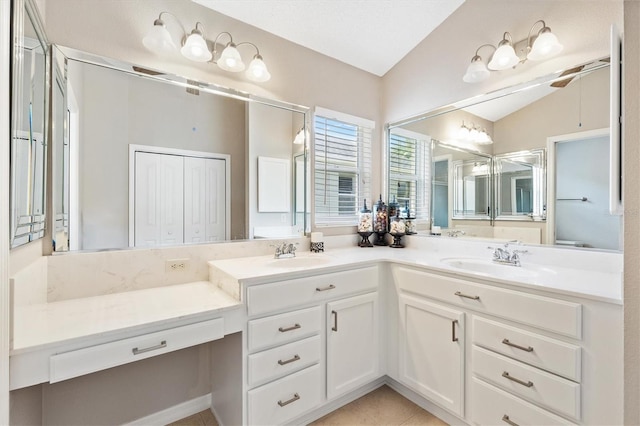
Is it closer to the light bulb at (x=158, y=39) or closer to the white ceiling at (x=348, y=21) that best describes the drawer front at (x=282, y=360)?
the light bulb at (x=158, y=39)

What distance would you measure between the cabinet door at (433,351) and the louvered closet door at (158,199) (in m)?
1.50

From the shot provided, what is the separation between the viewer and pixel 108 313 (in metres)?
1.26

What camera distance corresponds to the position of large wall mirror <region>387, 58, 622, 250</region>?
5.22ft

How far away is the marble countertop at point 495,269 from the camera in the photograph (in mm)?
1290

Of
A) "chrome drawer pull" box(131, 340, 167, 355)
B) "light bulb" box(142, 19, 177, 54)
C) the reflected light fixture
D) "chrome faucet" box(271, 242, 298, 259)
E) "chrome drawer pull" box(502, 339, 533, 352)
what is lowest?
"chrome drawer pull" box(502, 339, 533, 352)

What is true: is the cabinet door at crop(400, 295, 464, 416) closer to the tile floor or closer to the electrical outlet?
the tile floor

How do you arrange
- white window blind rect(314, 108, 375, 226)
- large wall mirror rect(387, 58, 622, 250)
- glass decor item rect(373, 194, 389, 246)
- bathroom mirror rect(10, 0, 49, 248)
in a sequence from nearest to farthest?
bathroom mirror rect(10, 0, 49, 248) → large wall mirror rect(387, 58, 622, 250) → white window blind rect(314, 108, 375, 226) → glass decor item rect(373, 194, 389, 246)

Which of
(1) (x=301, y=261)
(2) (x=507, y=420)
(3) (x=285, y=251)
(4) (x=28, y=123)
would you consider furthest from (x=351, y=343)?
(4) (x=28, y=123)

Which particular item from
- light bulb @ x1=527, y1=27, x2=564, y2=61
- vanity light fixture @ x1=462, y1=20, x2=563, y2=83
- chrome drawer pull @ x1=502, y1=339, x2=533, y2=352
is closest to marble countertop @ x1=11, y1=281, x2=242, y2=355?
chrome drawer pull @ x1=502, y1=339, x2=533, y2=352

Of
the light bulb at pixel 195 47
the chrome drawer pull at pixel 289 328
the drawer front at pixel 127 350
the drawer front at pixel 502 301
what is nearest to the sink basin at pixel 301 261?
the chrome drawer pull at pixel 289 328

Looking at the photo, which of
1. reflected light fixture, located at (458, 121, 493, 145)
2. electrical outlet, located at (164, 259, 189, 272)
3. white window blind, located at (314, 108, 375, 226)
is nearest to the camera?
electrical outlet, located at (164, 259, 189, 272)

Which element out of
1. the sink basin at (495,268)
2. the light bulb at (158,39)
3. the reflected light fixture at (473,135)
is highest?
the light bulb at (158,39)

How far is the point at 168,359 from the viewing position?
173cm

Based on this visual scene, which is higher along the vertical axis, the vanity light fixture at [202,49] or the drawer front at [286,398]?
the vanity light fixture at [202,49]
